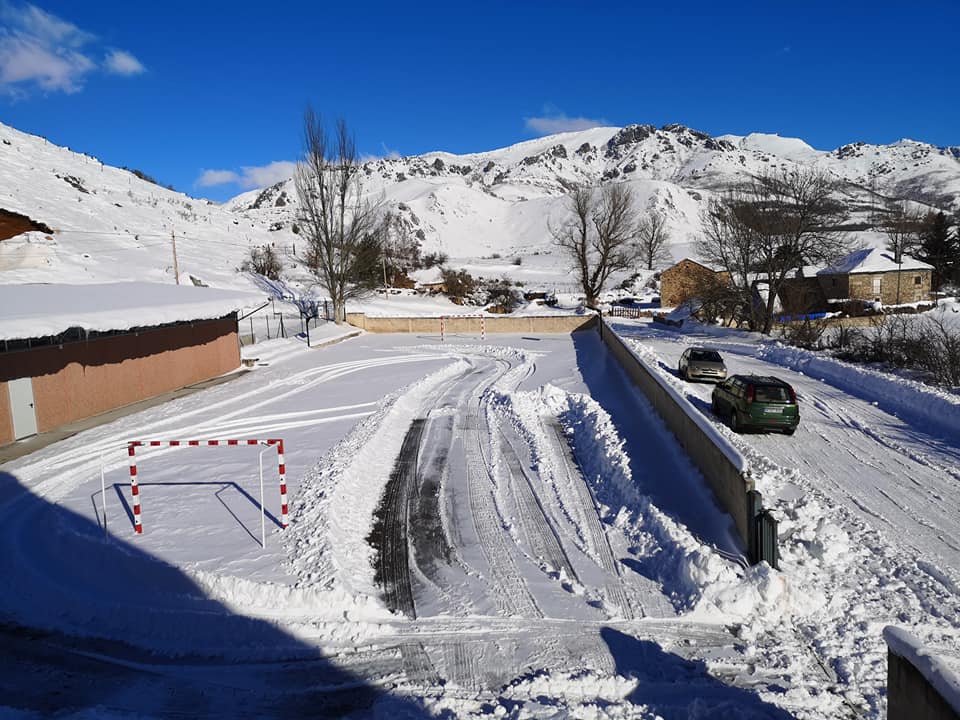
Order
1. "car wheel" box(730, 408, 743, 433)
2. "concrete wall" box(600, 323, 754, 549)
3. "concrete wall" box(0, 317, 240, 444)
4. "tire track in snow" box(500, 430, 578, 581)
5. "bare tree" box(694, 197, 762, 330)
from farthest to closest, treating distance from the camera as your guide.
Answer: "bare tree" box(694, 197, 762, 330) < "car wheel" box(730, 408, 743, 433) < "concrete wall" box(0, 317, 240, 444) < "concrete wall" box(600, 323, 754, 549) < "tire track in snow" box(500, 430, 578, 581)

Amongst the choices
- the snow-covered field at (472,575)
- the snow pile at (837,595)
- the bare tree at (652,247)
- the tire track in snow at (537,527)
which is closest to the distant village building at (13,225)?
the snow-covered field at (472,575)

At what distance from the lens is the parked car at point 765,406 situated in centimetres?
1602

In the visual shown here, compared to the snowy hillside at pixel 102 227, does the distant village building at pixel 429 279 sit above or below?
below

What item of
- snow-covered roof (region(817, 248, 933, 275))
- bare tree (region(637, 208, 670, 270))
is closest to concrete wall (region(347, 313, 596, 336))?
snow-covered roof (region(817, 248, 933, 275))

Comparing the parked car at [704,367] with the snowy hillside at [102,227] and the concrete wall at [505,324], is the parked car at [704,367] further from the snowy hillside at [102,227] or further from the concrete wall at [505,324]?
the snowy hillside at [102,227]

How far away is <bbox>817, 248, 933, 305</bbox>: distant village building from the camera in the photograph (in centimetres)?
5472

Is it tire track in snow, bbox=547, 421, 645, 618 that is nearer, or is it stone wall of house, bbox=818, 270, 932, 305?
tire track in snow, bbox=547, 421, 645, 618

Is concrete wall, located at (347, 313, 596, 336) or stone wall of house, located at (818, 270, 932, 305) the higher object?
stone wall of house, located at (818, 270, 932, 305)

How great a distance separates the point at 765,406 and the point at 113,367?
18925mm

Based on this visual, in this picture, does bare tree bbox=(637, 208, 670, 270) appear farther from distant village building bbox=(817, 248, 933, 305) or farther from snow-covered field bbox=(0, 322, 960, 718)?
snow-covered field bbox=(0, 322, 960, 718)

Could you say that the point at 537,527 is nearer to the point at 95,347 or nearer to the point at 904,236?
the point at 95,347

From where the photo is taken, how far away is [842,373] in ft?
→ 79.2

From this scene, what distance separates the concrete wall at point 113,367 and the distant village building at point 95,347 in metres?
0.03

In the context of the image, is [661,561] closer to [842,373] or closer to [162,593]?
[162,593]
